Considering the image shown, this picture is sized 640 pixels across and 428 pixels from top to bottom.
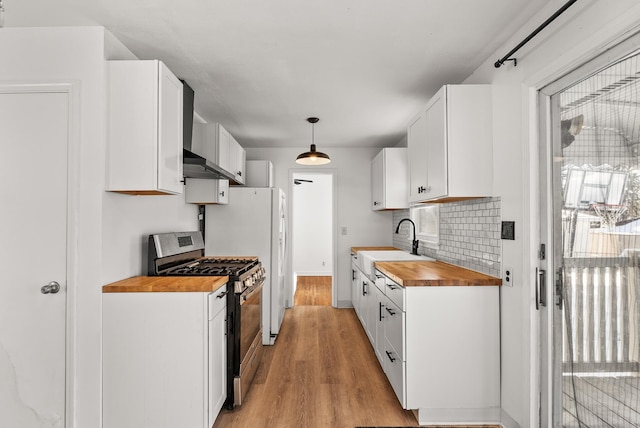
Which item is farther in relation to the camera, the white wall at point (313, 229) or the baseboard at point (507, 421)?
the white wall at point (313, 229)

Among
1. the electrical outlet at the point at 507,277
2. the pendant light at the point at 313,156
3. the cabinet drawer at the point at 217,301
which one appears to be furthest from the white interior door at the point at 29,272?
the electrical outlet at the point at 507,277

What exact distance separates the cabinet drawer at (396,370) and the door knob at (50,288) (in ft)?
6.77

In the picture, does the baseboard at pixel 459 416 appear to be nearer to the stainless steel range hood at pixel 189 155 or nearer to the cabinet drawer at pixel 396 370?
the cabinet drawer at pixel 396 370

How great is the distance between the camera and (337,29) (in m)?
2.01

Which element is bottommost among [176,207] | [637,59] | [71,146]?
[176,207]

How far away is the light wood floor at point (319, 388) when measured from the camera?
2.21 m

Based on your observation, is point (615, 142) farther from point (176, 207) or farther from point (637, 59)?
point (176, 207)

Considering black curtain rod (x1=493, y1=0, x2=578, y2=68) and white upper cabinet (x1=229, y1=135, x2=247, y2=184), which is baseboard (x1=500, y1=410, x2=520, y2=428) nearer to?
black curtain rod (x1=493, y1=0, x2=578, y2=68)

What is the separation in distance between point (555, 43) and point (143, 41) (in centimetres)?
235

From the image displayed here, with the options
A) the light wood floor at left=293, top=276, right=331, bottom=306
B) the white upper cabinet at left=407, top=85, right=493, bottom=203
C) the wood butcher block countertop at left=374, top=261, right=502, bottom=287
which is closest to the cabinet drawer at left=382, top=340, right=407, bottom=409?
the wood butcher block countertop at left=374, top=261, right=502, bottom=287

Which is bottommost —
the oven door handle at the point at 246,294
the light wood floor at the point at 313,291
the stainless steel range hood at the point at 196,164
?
the light wood floor at the point at 313,291

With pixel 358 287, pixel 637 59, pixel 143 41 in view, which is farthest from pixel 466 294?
pixel 143 41

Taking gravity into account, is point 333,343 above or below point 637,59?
below

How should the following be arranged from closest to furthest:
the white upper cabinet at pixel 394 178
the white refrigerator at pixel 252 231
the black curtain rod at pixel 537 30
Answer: the black curtain rod at pixel 537 30 < the white refrigerator at pixel 252 231 < the white upper cabinet at pixel 394 178
